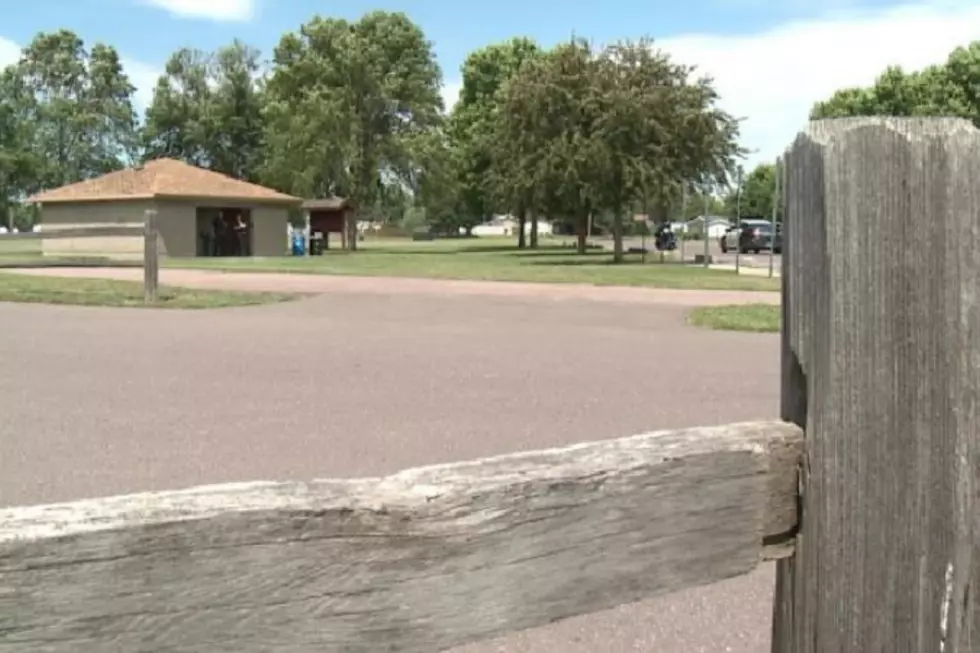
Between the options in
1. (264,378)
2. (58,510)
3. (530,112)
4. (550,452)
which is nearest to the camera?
(58,510)

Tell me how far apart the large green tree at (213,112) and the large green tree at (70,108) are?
3.07 metres

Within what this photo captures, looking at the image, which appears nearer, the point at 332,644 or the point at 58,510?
the point at 58,510

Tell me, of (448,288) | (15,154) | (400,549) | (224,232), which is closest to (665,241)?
(224,232)

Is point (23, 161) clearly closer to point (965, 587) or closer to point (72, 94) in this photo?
point (72, 94)

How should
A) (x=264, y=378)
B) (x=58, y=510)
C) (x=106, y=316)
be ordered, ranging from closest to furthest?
(x=58, y=510), (x=264, y=378), (x=106, y=316)

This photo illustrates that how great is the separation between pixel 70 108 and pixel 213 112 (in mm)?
11177

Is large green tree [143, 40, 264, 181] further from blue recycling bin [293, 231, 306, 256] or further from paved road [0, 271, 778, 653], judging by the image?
paved road [0, 271, 778, 653]

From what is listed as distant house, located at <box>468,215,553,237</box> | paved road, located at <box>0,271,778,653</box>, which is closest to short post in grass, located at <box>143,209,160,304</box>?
paved road, located at <box>0,271,778,653</box>

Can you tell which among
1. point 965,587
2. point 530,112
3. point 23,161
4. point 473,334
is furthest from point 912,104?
point 965,587

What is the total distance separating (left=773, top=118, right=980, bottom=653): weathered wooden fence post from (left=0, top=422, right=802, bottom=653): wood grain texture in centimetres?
9

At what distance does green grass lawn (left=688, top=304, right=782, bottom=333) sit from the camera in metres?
16.5

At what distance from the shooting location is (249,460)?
23.0 ft

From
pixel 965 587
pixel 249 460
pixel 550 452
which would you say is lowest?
pixel 249 460

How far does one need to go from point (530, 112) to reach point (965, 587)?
40.0 meters
